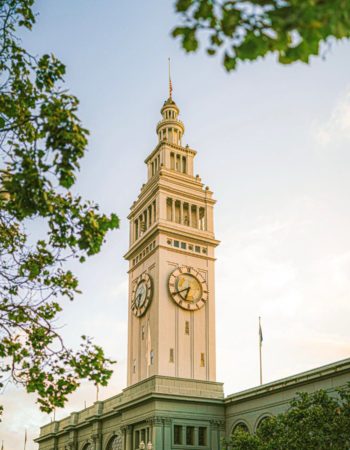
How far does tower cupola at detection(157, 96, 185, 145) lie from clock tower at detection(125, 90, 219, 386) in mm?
1126

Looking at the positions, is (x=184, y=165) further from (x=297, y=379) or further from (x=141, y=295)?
(x=297, y=379)

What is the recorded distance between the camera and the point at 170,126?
68125 mm

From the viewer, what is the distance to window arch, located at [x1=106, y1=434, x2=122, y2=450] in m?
57.8

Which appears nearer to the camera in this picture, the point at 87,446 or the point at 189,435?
the point at 189,435

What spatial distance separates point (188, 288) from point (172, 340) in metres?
5.13

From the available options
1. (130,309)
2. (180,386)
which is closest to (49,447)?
(130,309)

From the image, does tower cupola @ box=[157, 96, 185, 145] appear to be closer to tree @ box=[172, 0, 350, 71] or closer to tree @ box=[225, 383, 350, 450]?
tree @ box=[225, 383, 350, 450]

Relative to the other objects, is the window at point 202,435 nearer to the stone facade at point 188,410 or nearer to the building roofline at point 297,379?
the stone facade at point 188,410

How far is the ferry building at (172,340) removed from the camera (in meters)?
49.8

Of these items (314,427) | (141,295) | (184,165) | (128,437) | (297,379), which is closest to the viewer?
(314,427)

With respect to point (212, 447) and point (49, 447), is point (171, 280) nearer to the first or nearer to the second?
point (212, 447)

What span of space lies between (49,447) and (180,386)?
3221 centimetres

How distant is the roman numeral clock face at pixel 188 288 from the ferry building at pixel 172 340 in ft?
0.31

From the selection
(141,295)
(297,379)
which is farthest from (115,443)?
(297,379)
